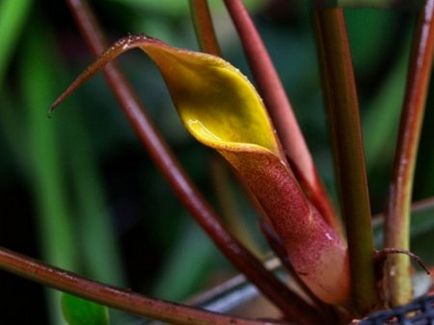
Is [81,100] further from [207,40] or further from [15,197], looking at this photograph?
[207,40]

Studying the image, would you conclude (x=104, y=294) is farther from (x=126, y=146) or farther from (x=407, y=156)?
(x=126, y=146)

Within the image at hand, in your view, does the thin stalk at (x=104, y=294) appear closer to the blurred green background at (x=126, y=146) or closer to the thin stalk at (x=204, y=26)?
the thin stalk at (x=204, y=26)

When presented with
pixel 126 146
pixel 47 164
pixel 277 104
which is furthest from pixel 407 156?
pixel 126 146

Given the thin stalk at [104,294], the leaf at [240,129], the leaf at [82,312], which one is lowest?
the leaf at [82,312]

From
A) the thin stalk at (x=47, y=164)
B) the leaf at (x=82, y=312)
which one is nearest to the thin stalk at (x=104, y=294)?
the leaf at (x=82, y=312)

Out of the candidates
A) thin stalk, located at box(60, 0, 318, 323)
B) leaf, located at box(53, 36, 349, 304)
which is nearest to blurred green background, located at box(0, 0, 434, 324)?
thin stalk, located at box(60, 0, 318, 323)

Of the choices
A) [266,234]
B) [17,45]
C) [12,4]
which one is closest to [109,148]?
[17,45]
